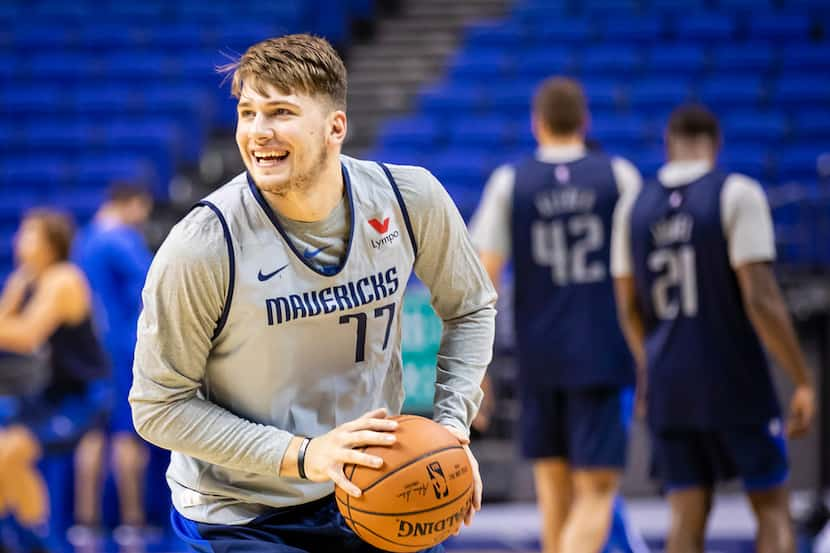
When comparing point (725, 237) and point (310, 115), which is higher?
point (310, 115)

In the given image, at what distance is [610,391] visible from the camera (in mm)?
4770

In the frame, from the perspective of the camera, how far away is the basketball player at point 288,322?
233 cm

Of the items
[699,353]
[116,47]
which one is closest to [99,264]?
[699,353]

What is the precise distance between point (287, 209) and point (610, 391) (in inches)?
102

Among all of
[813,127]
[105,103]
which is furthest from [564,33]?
[105,103]

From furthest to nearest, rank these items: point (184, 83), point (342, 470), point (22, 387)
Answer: point (184, 83) → point (22, 387) → point (342, 470)

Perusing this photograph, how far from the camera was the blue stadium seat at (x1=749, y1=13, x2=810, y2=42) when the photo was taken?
1127 cm

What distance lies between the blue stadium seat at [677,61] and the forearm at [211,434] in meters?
9.19

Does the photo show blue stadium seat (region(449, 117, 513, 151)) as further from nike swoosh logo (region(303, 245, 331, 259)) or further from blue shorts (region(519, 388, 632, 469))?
nike swoosh logo (region(303, 245, 331, 259))

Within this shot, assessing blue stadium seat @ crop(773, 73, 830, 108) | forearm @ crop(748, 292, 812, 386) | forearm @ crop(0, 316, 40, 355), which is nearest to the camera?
forearm @ crop(748, 292, 812, 386)

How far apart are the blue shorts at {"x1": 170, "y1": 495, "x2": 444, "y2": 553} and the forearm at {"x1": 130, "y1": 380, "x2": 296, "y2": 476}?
0.57 feet

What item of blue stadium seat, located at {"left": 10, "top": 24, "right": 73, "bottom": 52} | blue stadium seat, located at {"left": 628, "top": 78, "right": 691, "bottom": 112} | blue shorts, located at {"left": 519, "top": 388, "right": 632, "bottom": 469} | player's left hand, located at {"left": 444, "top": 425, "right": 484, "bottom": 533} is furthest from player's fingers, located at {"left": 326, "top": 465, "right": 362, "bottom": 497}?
blue stadium seat, located at {"left": 10, "top": 24, "right": 73, "bottom": 52}

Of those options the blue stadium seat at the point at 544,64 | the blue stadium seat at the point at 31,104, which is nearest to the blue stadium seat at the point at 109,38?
the blue stadium seat at the point at 31,104

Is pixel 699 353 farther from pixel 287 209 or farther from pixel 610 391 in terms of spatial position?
pixel 287 209
